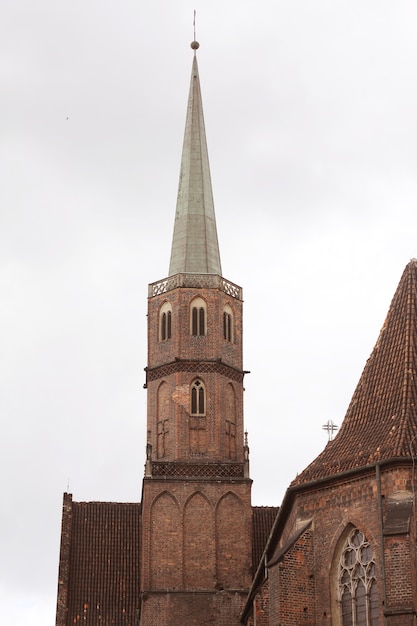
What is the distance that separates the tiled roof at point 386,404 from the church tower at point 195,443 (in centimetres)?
1233

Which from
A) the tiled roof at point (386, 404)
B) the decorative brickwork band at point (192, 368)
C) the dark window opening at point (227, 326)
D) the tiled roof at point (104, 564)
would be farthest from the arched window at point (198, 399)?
the tiled roof at point (386, 404)

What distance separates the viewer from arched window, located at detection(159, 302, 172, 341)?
166 ft

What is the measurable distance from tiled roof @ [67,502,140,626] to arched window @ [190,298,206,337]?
880 centimetres

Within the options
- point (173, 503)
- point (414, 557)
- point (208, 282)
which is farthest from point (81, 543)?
point (414, 557)

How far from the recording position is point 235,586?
46625 mm

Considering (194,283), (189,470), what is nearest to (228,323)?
(194,283)

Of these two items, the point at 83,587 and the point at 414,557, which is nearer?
the point at 414,557

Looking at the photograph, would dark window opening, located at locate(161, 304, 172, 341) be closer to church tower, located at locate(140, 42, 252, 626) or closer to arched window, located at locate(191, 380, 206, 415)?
church tower, located at locate(140, 42, 252, 626)

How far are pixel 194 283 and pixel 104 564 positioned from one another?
11757mm

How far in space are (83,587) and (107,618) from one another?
179 cm

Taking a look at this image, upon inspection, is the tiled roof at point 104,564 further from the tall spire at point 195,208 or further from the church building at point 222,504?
the tall spire at point 195,208

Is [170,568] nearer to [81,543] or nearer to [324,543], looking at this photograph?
[81,543]

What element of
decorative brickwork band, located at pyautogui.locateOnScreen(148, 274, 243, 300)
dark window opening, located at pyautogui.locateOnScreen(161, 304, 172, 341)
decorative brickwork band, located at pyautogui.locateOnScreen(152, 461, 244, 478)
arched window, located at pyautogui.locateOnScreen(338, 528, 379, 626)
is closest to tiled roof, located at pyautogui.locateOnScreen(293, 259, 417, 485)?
arched window, located at pyautogui.locateOnScreen(338, 528, 379, 626)

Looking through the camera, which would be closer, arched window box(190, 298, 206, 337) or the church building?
the church building
